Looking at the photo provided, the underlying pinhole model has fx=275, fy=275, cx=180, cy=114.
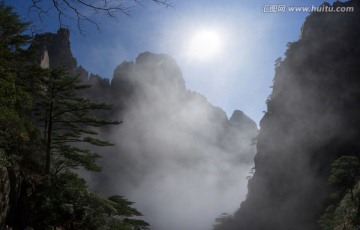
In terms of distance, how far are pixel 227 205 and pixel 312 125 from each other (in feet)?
250

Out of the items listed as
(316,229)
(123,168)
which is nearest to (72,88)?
(316,229)

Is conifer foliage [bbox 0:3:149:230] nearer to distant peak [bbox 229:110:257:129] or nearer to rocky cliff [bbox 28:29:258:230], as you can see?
rocky cliff [bbox 28:29:258:230]

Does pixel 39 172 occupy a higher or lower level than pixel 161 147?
lower

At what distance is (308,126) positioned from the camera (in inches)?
1822

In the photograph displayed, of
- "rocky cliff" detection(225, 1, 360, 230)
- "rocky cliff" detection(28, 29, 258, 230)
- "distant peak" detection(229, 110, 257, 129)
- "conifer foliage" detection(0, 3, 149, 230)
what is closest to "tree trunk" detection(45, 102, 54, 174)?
"conifer foliage" detection(0, 3, 149, 230)

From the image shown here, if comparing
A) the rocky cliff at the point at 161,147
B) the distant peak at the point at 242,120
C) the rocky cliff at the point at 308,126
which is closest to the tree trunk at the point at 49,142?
the rocky cliff at the point at 308,126

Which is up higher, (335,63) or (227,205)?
(335,63)

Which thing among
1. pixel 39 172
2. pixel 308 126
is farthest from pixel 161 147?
pixel 39 172

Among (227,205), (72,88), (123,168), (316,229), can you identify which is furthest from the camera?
(227,205)

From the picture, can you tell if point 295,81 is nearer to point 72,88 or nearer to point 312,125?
point 312,125

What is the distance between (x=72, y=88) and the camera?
1431cm

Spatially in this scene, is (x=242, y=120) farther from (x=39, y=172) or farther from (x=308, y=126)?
(x=39, y=172)

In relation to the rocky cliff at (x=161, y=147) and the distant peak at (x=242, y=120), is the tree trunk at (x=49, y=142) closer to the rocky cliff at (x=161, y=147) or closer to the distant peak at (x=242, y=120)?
the rocky cliff at (x=161, y=147)

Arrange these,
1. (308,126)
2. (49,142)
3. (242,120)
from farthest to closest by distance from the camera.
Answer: (242,120) → (308,126) → (49,142)
